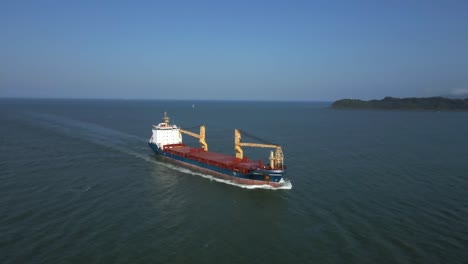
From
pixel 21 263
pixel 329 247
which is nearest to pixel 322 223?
pixel 329 247

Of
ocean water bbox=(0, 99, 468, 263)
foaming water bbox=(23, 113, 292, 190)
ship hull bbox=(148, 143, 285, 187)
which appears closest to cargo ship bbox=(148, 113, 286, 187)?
ship hull bbox=(148, 143, 285, 187)

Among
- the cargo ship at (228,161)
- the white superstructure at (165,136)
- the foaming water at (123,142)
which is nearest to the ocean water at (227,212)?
the foaming water at (123,142)

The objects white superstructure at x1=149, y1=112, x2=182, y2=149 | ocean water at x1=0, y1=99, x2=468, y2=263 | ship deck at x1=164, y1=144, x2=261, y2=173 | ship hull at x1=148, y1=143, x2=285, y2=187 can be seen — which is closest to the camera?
ocean water at x1=0, y1=99, x2=468, y2=263

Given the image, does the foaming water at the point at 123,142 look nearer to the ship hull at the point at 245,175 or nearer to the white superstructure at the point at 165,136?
the ship hull at the point at 245,175

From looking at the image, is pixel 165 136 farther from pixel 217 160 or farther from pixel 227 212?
pixel 227 212

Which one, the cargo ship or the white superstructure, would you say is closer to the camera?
the cargo ship

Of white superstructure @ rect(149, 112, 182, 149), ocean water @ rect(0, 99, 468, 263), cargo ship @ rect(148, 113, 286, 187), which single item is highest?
white superstructure @ rect(149, 112, 182, 149)

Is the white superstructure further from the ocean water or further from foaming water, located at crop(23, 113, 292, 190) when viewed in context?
the ocean water

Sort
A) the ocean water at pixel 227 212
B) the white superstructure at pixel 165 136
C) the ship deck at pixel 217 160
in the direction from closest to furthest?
the ocean water at pixel 227 212
the ship deck at pixel 217 160
the white superstructure at pixel 165 136

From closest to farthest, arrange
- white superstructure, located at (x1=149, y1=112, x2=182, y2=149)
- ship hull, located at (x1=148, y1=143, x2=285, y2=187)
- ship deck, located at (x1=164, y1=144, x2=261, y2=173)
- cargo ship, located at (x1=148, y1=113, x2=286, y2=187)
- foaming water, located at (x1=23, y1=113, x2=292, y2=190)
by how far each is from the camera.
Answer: ship hull, located at (x1=148, y1=143, x2=285, y2=187)
cargo ship, located at (x1=148, y1=113, x2=286, y2=187)
foaming water, located at (x1=23, y1=113, x2=292, y2=190)
ship deck, located at (x1=164, y1=144, x2=261, y2=173)
white superstructure, located at (x1=149, y1=112, x2=182, y2=149)
